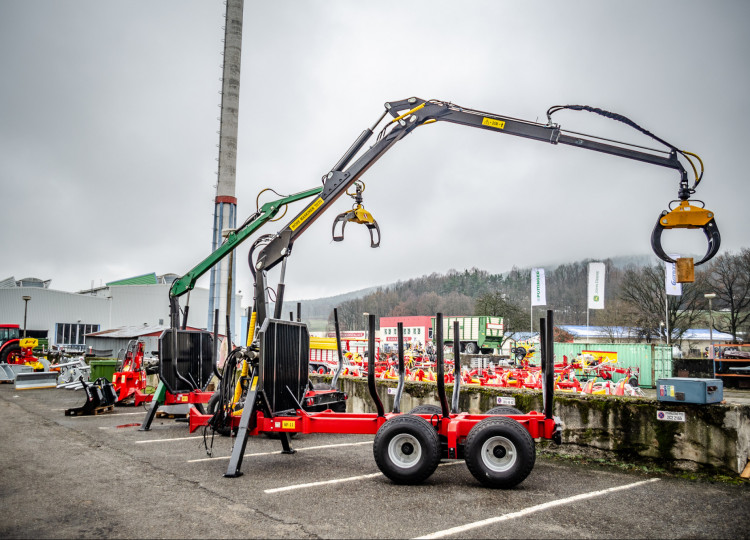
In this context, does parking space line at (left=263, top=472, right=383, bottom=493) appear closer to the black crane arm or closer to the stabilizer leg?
the black crane arm

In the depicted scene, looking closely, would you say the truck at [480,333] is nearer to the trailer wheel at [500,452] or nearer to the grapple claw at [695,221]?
the grapple claw at [695,221]

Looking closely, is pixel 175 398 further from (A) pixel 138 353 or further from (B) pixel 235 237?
(A) pixel 138 353

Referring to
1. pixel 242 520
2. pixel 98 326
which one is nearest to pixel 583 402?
pixel 242 520

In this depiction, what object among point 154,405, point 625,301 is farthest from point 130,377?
point 625,301

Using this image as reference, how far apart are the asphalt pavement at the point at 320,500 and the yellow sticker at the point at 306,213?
12.6ft

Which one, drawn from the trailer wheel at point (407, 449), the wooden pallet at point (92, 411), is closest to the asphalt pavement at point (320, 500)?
the trailer wheel at point (407, 449)

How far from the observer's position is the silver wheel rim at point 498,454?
6363 millimetres

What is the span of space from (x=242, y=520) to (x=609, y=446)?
5562mm

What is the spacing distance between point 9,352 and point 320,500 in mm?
30419

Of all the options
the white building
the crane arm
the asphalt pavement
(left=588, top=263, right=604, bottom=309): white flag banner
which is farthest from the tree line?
the white building

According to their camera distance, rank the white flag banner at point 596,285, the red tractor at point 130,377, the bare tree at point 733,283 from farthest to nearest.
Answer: the bare tree at point 733,283, the white flag banner at point 596,285, the red tractor at point 130,377

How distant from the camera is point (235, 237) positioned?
11633 millimetres

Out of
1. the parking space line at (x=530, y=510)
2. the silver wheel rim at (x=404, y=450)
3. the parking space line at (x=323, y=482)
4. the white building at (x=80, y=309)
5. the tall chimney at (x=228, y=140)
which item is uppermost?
the tall chimney at (x=228, y=140)

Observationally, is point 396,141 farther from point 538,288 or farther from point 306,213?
point 538,288
